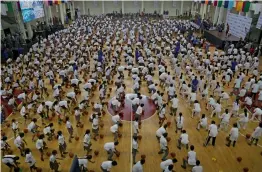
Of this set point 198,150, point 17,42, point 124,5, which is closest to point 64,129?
point 198,150

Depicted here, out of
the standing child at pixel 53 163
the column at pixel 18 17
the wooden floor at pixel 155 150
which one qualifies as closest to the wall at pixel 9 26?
the column at pixel 18 17

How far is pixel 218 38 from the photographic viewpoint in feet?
71.5

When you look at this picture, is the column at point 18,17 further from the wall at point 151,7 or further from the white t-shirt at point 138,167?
the wall at point 151,7

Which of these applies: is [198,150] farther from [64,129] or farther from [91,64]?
[91,64]

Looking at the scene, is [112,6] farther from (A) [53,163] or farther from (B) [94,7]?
(A) [53,163]

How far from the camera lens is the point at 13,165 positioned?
7090 mm

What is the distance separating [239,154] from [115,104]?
5.05 metres

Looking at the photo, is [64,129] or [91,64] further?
[91,64]

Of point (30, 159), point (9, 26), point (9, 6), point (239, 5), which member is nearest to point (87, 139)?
point (30, 159)

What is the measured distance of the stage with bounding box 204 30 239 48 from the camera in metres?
21.1

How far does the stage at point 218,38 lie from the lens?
21.1 meters

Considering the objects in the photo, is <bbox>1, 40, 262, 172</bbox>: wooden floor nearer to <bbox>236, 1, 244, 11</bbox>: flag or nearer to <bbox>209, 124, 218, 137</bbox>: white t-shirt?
<bbox>209, 124, 218, 137</bbox>: white t-shirt

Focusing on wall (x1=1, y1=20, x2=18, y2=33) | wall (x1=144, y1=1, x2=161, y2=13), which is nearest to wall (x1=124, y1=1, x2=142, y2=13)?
wall (x1=144, y1=1, x2=161, y2=13)

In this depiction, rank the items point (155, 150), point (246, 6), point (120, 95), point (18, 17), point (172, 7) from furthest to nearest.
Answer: point (172, 7), point (246, 6), point (18, 17), point (120, 95), point (155, 150)
